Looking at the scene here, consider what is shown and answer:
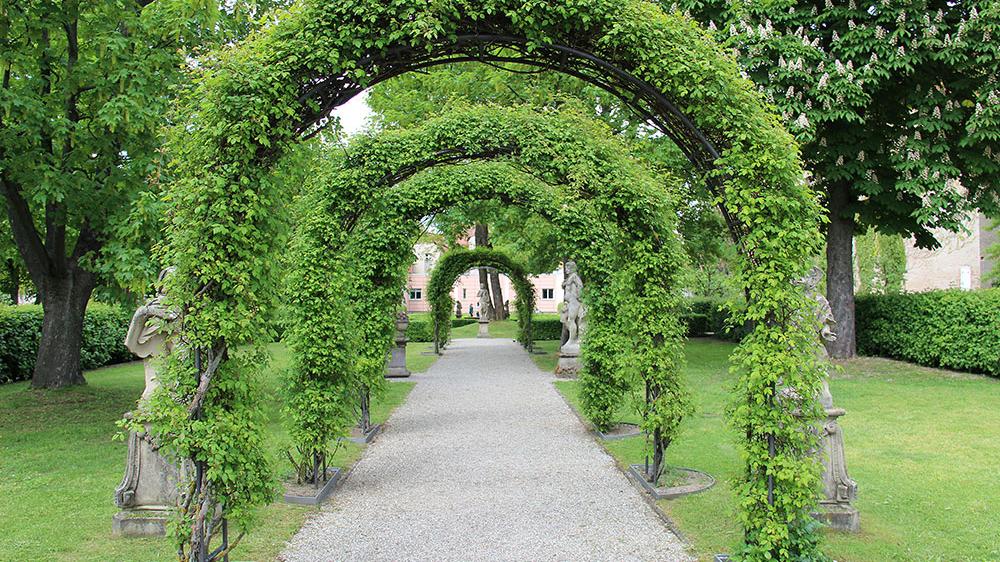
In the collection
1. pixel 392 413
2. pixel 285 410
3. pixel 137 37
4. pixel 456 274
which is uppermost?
pixel 137 37

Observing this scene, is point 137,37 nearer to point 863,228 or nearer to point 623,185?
point 623,185

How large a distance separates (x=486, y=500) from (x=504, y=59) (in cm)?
412

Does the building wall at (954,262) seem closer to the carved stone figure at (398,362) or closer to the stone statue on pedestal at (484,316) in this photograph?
the stone statue on pedestal at (484,316)

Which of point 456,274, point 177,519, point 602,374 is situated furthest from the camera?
point 456,274

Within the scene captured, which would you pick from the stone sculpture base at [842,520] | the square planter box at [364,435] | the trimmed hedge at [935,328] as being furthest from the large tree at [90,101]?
the trimmed hedge at [935,328]

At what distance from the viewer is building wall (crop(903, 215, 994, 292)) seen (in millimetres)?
29391

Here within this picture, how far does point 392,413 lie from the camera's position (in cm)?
1169

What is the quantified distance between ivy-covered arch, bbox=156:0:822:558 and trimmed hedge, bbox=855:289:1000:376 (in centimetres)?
1274

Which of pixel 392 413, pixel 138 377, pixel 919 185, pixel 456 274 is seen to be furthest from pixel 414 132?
pixel 456 274

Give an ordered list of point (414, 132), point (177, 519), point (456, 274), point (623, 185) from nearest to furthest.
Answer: point (177, 519), point (623, 185), point (414, 132), point (456, 274)

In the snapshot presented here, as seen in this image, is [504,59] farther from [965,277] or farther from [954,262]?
[954,262]

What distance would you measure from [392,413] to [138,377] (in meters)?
8.74

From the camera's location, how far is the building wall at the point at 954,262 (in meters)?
29.4

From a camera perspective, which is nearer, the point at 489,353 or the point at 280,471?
the point at 280,471
